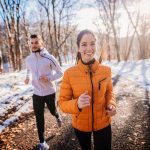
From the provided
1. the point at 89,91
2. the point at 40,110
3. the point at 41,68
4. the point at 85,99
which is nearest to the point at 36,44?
the point at 41,68

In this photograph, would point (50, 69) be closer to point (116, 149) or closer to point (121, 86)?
point (116, 149)

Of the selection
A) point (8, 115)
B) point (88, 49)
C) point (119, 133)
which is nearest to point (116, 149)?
point (119, 133)

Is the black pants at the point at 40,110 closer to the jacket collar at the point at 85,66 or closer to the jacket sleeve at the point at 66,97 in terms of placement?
the jacket sleeve at the point at 66,97

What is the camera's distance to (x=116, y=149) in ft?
17.7

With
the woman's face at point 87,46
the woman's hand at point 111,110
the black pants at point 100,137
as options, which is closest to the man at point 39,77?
the black pants at point 100,137

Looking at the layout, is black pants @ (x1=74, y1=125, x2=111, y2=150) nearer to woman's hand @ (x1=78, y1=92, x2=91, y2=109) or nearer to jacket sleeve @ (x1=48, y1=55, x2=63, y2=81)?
woman's hand @ (x1=78, y1=92, x2=91, y2=109)

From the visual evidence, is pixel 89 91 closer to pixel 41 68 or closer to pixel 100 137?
pixel 100 137

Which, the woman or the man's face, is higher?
the man's face

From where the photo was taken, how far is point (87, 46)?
298 cm

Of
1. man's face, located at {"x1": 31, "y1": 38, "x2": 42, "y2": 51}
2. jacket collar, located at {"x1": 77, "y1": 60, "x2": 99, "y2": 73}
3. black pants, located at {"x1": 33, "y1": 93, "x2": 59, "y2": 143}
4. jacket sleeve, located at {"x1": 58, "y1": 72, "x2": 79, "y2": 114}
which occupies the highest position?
man's face, located at {"x1": 31, "y1": 38, "x2": 42, "y2": 51}

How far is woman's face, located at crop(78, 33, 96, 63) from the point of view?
2.99 meters

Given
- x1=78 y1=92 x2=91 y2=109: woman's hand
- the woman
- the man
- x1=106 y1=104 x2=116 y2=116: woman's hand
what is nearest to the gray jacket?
the man

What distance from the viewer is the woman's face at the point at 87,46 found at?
299cm

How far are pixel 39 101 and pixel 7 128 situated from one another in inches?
95.9
